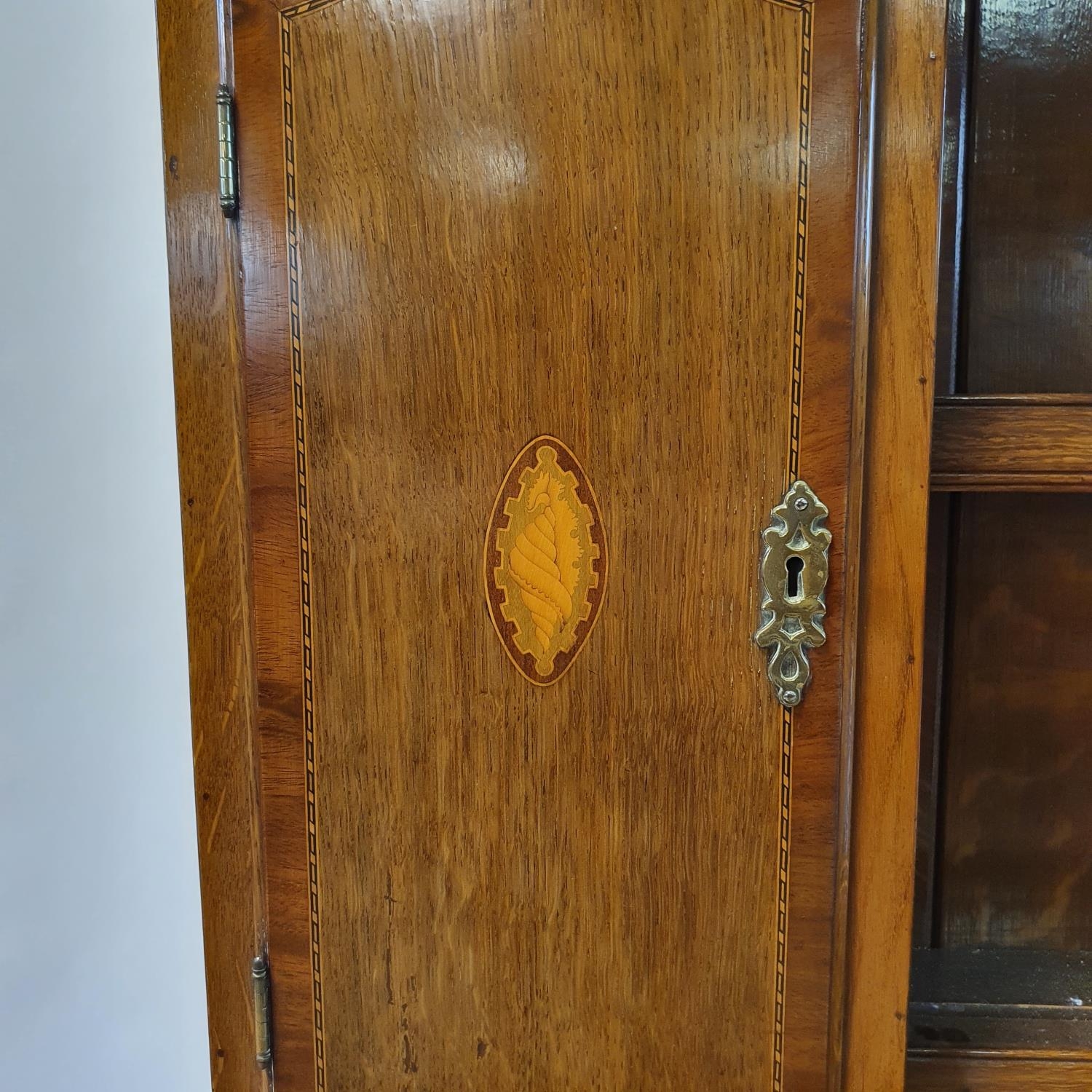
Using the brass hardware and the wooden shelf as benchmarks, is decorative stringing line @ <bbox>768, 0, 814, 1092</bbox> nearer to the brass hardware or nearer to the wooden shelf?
the brass hardware

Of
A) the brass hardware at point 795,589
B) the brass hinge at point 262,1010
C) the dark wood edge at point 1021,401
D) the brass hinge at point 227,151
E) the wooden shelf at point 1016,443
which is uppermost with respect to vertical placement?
the brass hinge at point 227,151

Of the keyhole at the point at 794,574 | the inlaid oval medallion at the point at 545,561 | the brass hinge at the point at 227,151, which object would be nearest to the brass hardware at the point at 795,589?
the keyhole at the point at 794,574

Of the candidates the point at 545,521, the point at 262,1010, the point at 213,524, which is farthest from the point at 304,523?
the point at 262,1010

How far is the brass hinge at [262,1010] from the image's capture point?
26.1 inches

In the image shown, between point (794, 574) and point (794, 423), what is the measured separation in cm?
11

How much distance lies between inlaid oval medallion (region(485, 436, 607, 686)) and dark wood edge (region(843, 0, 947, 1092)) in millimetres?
205

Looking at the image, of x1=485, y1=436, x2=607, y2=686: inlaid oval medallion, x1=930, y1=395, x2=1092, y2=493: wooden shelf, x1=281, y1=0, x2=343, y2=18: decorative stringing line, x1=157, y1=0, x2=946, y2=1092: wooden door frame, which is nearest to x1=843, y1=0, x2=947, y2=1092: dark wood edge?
x1=157, y1=0, x2=946, y2=1092: wooden door frame

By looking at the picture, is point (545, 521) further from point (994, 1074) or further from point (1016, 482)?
point (994, 1074)

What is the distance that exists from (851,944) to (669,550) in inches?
13.5

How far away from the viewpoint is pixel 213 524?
64cm

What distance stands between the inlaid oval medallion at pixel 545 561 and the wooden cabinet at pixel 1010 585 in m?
0.31

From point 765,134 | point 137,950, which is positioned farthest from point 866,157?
point 137,950

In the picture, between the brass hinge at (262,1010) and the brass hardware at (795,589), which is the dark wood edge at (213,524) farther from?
the brass hardware at (795,589)

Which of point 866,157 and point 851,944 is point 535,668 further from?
point 866,157
